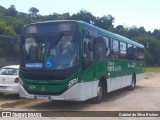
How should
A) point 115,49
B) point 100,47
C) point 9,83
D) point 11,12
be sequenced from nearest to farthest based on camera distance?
point 100,47 → point 9,83 → point 115,49 → point 11,12

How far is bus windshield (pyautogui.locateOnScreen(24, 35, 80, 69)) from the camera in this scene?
11.9 meters

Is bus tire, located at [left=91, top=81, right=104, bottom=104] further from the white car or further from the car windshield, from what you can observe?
the car windshield

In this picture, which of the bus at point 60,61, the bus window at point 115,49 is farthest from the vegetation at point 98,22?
the bus at point 60,61

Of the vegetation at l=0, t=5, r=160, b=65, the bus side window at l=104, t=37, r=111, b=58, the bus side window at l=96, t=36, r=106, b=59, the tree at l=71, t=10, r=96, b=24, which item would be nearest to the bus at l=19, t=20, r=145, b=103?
the bus side window at l=96, t=36, r=106, b=59

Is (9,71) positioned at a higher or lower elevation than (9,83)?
higher

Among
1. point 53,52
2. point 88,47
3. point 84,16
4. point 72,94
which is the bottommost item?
point 72,94

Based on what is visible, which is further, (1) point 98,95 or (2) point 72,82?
(1) point 98,95

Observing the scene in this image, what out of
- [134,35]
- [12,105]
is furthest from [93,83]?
[134,35]

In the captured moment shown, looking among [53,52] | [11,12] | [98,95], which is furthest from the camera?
[11,12]

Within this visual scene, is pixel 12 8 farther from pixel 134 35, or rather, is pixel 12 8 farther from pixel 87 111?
pixel 87 111

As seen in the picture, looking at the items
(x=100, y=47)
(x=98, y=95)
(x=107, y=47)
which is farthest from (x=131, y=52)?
(x=98, y=95)

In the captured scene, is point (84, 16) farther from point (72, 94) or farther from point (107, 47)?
point (72, 94)

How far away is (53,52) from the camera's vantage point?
473 inches

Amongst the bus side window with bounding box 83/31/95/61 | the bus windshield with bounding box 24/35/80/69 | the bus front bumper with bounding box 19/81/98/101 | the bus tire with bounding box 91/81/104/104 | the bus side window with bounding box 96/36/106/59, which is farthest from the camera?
the bus tire with bounding box 91/81/104/104
